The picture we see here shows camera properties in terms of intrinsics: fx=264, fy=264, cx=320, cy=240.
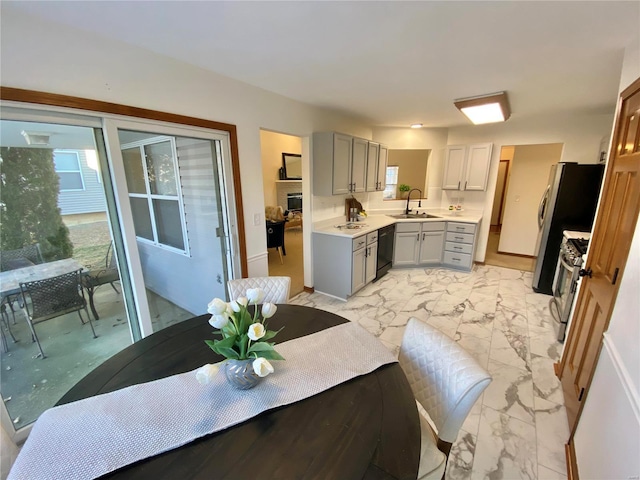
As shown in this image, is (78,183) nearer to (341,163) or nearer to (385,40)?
(385,40)

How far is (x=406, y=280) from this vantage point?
161 inches

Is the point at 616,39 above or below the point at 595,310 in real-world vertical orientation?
above

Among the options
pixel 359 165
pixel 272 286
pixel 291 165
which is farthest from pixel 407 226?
pixel 291 165

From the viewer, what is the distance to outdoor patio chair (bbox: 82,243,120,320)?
1.84 meters

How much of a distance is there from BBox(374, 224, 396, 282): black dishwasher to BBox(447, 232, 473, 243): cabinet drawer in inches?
37.9

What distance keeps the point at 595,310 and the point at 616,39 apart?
5.46 feet

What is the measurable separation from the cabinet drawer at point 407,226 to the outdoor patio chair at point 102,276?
3.69 m

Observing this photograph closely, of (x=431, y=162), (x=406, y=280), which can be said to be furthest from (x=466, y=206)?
(x=406, y=280)

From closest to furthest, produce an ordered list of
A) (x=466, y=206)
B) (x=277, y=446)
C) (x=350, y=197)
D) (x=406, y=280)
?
(x=277, y=446) < (x=406, y=280) < (x=350, y=197) < (x=466, y=206)

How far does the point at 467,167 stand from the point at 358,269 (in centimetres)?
274

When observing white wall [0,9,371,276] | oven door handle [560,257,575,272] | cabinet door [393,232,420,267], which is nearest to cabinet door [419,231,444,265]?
cabinet door [393,232,420,267]

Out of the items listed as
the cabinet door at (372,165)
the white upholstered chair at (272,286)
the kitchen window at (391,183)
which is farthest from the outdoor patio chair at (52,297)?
the kitchen window at (391,183)

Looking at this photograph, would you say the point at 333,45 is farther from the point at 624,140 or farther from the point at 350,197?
the point at 350,197

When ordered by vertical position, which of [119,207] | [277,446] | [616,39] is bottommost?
[277,446]
